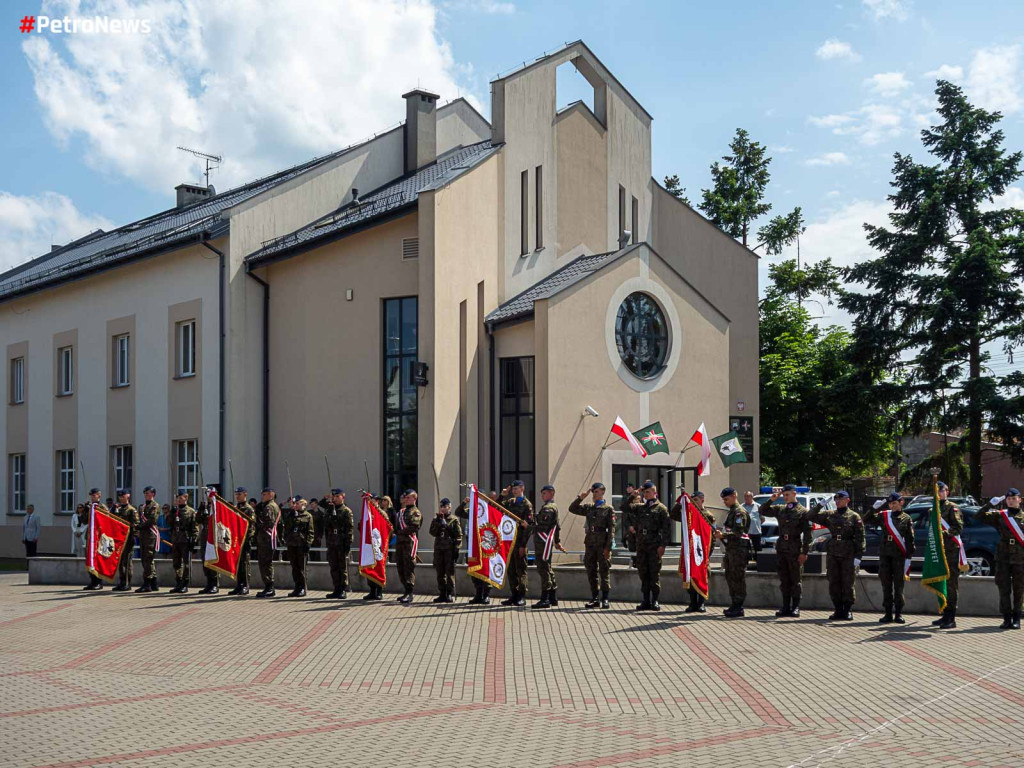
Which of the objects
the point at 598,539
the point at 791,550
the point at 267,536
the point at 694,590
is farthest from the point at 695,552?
the point at 267,536

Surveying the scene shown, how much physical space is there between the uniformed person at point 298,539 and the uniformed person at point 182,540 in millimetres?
2275

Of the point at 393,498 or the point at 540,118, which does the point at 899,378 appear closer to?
the point at 540,118

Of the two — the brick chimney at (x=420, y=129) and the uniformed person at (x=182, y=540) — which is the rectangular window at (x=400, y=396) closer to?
the uniformed person at (x=182, y=540)

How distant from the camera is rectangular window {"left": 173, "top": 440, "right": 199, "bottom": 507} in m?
29.2

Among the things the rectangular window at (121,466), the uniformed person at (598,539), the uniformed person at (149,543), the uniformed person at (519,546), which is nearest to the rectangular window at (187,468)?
the rectangular window at (121,466)

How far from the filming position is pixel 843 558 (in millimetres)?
15180

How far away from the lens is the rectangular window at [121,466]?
31.8 meters

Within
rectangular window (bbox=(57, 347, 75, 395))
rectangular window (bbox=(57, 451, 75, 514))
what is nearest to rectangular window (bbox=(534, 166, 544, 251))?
rectangular window (bbox=(57, 347, 75, 395))

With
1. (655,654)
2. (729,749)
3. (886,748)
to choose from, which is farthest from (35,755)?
(655,654)

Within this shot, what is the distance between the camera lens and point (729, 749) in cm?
795

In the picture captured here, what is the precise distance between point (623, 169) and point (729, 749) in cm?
2469

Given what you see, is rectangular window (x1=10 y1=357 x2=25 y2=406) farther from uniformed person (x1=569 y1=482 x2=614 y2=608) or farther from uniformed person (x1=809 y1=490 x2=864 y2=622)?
uniformed person (x1=809 y1=490 x2=864 y2=622)

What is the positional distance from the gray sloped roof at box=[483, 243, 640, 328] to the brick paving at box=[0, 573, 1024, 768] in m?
10.5

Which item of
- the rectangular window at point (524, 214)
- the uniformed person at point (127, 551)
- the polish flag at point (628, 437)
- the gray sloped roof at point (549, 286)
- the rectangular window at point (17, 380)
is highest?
the rectangular window at point (524, 214)
